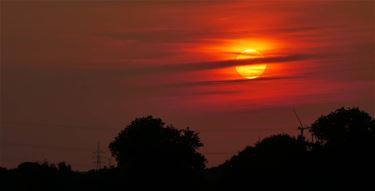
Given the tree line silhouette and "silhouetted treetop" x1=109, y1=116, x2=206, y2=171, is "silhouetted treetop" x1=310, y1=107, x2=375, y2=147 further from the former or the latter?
"silhouetted treetop" x1=109, y1=116, x2=206, y2=171

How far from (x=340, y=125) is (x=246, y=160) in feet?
53.2

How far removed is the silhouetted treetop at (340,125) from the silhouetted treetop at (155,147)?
49.9 feet

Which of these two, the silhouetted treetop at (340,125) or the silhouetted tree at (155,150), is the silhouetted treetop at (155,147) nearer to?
the silhouetted tree at (155,150)

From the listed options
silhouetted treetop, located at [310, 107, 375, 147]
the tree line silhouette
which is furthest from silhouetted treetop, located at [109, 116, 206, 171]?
silhouetted treetop, located at [310, 107, 375, 147]

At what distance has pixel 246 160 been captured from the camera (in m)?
158

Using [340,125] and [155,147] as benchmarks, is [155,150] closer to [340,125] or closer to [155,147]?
[155,147]

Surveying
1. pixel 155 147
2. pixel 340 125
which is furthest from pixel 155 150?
pixel 340 125

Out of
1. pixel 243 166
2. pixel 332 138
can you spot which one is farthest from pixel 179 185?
pixel 332 138

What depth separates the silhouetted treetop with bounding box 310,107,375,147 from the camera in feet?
538

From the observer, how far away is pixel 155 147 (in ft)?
542

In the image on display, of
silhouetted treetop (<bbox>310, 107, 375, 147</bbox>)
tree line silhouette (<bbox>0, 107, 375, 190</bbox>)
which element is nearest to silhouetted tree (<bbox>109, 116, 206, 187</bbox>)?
tree line silhouette (<bbox>0, 107, 375, 190</bbox>)

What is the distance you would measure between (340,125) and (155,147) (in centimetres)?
2330

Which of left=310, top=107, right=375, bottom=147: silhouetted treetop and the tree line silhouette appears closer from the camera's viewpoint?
the tree line silhouette

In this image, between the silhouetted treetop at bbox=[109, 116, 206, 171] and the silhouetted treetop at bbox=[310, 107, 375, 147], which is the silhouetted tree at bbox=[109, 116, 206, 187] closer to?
the silhouetted treetop at bbox=[109, 116, 206, 171]
